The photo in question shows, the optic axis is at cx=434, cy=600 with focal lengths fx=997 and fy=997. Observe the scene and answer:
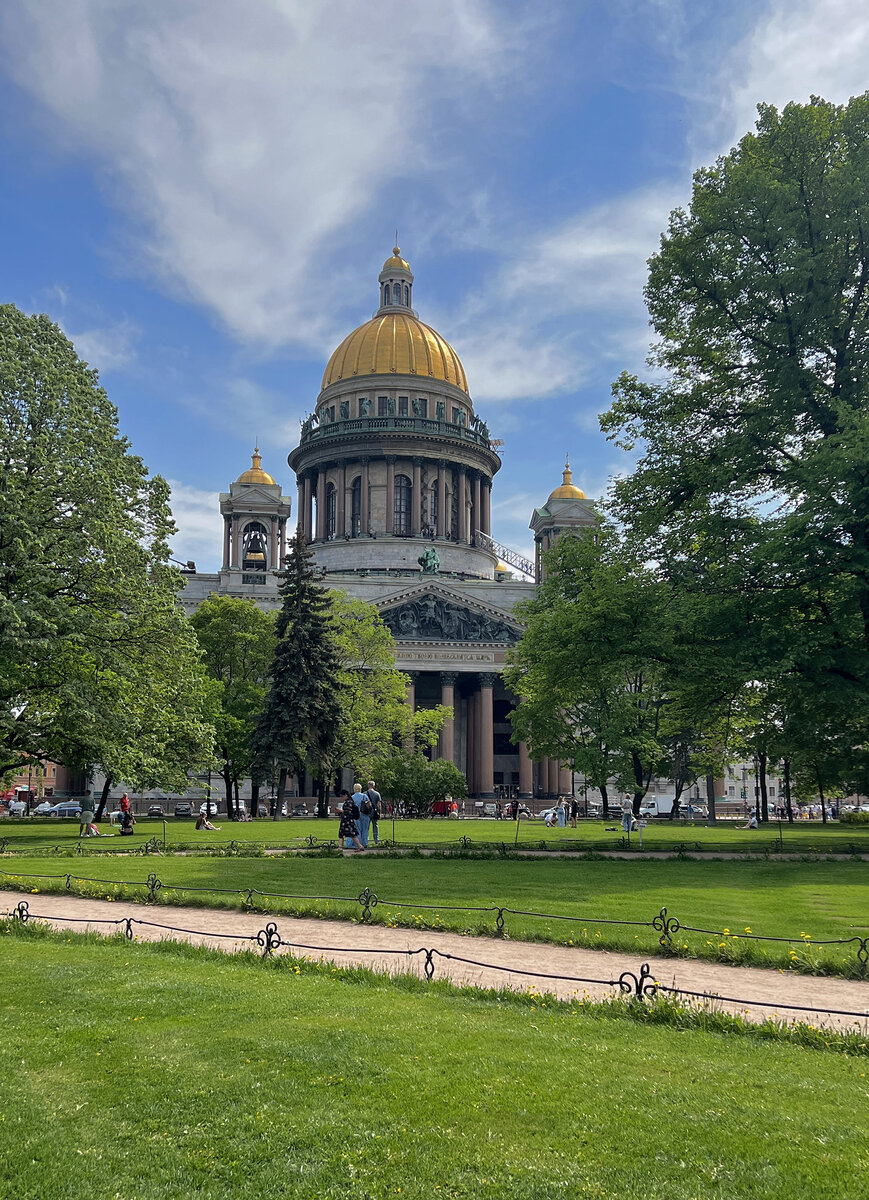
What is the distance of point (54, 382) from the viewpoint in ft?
89.0

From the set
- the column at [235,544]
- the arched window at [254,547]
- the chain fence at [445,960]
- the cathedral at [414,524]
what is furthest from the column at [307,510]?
the chain fence at [445,960]

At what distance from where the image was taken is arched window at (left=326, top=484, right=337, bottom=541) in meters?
96.1

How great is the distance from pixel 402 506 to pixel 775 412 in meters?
70.4

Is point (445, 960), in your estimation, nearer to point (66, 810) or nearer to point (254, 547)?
point (66, 810)

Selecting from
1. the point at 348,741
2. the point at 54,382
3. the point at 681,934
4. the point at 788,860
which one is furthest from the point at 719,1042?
the point at 348,741

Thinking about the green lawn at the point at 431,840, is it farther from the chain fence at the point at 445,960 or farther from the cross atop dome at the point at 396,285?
the cross atop dome at the point at 396,285

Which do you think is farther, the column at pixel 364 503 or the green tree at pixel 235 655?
the column at pixel 364 503

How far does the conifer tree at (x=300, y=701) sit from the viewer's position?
1887 inches

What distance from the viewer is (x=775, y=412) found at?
86.1 feet

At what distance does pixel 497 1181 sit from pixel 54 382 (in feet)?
83.3

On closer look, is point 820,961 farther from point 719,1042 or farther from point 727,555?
point 727,555

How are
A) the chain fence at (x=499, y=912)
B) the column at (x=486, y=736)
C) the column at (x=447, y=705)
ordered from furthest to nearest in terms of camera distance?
1. the column at (x=486, y=736)
2. the column at (x=447, y=705)
3. the chain fence at (x=499, y=912)

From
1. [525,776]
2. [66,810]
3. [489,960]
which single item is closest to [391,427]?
[525,776]

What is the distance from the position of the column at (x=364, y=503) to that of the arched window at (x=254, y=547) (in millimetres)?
9777
